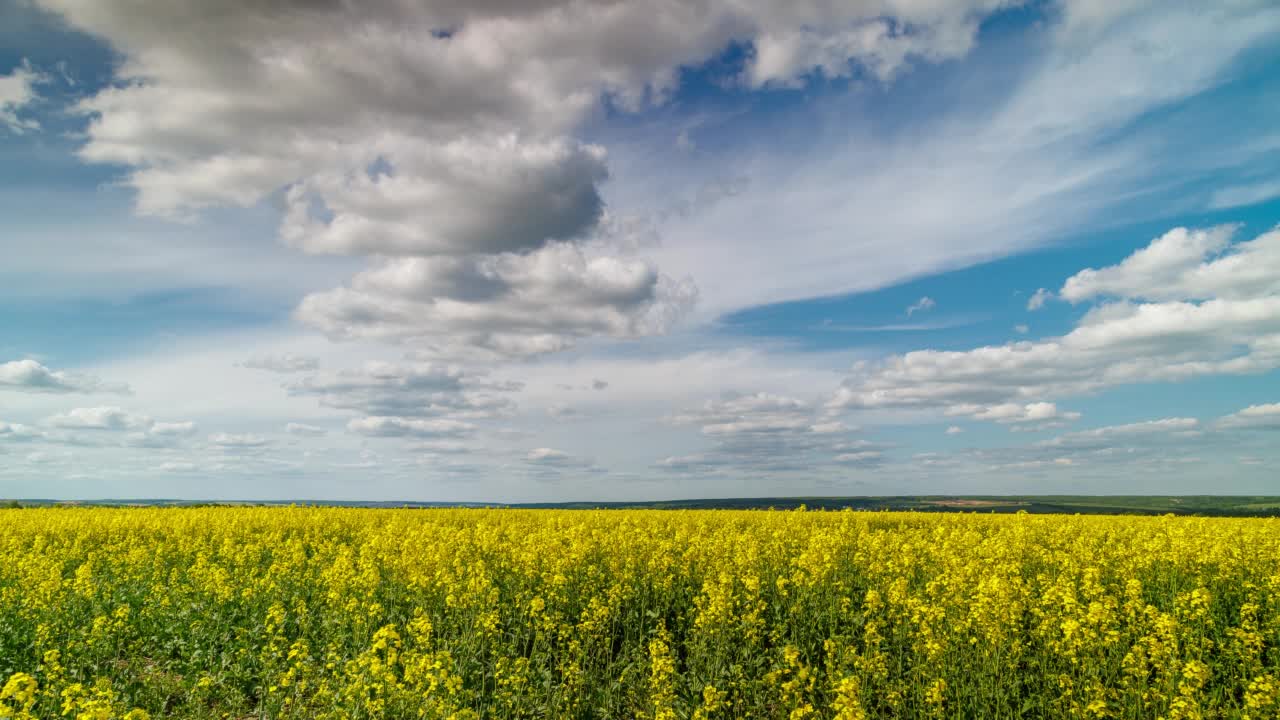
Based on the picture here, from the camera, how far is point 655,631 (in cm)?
1083

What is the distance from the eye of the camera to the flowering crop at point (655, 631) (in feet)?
27.0

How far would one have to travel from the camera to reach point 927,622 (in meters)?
9.52

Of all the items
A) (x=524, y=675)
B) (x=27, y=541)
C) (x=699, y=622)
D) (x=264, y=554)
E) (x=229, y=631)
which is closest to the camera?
(x=524, y=675)

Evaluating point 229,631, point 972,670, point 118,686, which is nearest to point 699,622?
point 972,670

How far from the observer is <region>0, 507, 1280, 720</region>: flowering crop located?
8.23 m

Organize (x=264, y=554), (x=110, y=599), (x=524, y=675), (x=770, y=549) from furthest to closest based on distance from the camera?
(x=264, y=554) < (x=770, y=549) < (x=110, y=599) < (x=524, y=675)

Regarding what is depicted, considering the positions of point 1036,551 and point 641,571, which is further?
point 1036,551

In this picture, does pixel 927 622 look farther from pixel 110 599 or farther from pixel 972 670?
pixel 110 599

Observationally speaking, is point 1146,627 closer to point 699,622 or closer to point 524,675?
point 699,622

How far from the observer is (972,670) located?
9297mm

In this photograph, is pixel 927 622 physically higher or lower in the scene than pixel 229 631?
higher

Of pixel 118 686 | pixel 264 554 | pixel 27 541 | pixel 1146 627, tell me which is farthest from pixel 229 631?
pixel 27 541

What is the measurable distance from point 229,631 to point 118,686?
333 cm

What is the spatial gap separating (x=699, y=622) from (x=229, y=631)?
30.3ft
